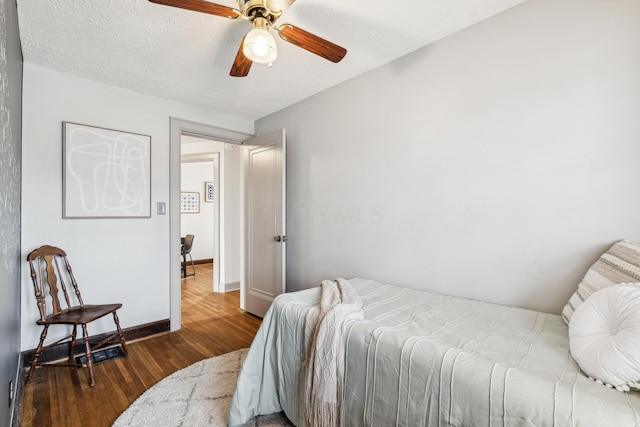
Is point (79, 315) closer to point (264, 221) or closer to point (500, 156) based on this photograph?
point (264, 221)

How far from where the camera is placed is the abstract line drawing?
7.95ft

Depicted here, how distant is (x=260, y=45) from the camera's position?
1428 millimetres

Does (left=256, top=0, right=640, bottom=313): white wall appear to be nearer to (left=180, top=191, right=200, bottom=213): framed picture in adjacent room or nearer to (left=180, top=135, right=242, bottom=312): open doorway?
(left=180, top=135, right=242, bottom=312): open doorway

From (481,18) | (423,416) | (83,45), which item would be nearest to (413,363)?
(423,416)

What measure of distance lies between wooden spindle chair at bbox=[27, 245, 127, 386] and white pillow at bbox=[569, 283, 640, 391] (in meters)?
2.81

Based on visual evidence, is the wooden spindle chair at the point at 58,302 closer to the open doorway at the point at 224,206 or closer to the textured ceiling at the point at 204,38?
the textured ceiling at the point at 204,38

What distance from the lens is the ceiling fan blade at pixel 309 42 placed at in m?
1.50

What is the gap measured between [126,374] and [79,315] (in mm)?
574

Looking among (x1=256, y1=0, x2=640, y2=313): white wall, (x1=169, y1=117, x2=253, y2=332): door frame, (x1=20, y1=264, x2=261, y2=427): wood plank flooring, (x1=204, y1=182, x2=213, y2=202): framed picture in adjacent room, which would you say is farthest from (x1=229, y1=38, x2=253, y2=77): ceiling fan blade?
(x1=204, y1=182, x2=213, y2=202): framed picture in adjacent room

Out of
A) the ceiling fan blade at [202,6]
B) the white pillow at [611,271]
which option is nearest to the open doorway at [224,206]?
the ceiling fan blade at [202,6]

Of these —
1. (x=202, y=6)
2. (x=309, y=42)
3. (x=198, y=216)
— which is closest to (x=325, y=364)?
(x=309, y=42)

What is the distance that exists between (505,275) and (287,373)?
1.41 metres

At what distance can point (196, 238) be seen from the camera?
6.85 m

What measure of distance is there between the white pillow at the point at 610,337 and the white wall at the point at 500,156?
1.77 ft
